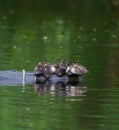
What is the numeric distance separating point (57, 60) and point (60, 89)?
3934mm

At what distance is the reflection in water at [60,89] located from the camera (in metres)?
13.7

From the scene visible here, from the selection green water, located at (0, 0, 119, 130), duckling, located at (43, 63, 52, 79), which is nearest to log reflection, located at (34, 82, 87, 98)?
green water, located at (0, 0, 119, 130)

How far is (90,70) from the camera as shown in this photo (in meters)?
16.3

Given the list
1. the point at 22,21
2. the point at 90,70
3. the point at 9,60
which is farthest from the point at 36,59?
the point at 22,21

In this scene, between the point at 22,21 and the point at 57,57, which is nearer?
the point at 57,57

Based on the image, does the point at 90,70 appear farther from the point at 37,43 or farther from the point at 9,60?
the point at 37,43

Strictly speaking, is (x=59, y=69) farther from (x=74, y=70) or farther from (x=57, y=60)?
(x=57, y=60)

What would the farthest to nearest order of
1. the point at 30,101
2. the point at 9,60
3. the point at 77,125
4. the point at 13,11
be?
the point at 13,11 → the point at 9,60 → the point at 30,101 → the point at 77,125

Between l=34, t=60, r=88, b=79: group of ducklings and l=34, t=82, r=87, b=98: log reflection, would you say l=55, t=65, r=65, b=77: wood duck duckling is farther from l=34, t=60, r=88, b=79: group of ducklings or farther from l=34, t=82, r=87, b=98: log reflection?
l=34, t=82, r=87, b=98: log reflection

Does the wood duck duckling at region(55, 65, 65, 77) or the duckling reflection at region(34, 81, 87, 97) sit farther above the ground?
the wood duck duckling at region(55, 65, 65, 77)

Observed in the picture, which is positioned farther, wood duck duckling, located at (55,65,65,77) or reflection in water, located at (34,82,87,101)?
wood duck duckling, located at (55,65,65,77)

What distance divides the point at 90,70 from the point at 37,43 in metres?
6.65

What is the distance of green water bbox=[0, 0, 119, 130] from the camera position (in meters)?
11.6

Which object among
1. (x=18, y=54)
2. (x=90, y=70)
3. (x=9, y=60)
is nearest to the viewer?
(x=90, y=70)
